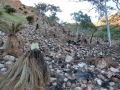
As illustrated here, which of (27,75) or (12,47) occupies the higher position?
(12,47)

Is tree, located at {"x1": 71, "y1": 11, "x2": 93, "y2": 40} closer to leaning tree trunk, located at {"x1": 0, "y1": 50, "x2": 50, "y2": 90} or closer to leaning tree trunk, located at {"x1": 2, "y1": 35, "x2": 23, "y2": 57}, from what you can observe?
leaning tree trunk, located at {"x1": 2, "y1": 35, "x2": 23, "y2": 57}

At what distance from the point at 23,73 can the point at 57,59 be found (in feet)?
7.81

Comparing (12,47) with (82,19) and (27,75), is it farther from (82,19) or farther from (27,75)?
(82,19)

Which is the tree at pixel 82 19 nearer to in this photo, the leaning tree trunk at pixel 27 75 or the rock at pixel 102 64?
the rock at pixel 102 64

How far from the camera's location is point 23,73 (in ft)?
9.86

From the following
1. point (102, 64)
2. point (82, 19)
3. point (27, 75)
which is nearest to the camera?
point (27, 75)

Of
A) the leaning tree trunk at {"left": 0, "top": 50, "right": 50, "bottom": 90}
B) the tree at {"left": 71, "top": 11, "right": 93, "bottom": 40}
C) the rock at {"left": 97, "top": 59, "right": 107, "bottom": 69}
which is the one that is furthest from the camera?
the tree at {"left": 71, "top": 11, "right": 93, "bottom": 40}

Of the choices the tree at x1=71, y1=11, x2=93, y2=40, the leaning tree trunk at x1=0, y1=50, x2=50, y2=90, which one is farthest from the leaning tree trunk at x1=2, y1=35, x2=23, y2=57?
the tree at x1=71, y1=11, x2=93, y2=40

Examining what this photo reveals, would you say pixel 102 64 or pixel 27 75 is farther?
pixel 102 64

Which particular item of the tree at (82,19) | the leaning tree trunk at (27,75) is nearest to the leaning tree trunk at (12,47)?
the leaning tree trunk at (27,75)

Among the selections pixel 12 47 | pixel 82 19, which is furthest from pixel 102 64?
pixel 82 19

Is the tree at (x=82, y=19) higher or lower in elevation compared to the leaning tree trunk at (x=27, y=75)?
higher

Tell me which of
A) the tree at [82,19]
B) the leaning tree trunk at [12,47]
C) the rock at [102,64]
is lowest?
the rock at [102,64]

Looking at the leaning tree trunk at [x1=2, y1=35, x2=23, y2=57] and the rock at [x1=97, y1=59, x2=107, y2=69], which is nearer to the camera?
the rock at [x1=97, y1=59, x2=107, y2=69]
